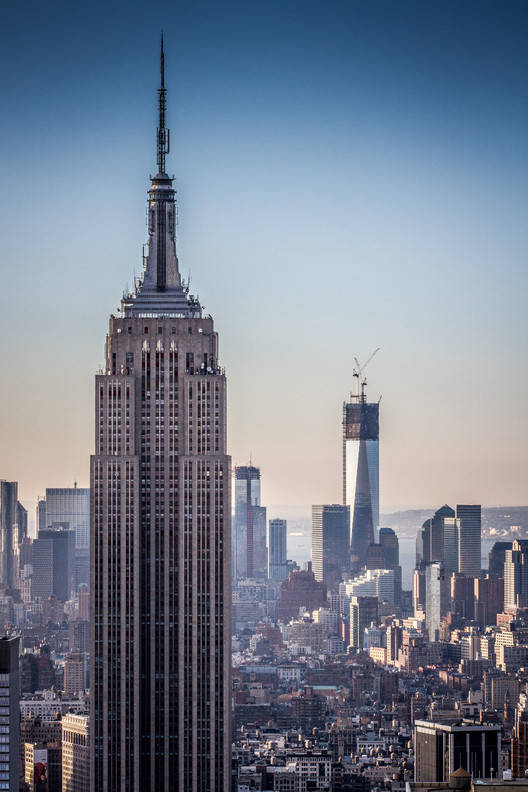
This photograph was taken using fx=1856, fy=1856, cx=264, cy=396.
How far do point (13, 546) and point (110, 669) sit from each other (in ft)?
77.7

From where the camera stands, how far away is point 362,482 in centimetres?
6219

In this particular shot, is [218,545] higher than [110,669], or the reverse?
[218,545]

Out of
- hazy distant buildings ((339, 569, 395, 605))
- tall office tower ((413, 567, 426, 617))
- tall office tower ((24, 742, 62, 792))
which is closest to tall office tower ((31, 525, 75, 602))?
tall office tower ((413, 567, 426, 617))

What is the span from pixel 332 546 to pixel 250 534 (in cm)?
1055

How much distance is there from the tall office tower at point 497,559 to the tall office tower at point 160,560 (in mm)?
31464

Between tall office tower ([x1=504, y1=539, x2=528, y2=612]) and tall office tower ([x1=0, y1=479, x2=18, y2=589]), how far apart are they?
15.4m

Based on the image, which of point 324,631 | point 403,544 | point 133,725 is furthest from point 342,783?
point 403,544

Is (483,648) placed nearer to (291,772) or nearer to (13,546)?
(13,546)

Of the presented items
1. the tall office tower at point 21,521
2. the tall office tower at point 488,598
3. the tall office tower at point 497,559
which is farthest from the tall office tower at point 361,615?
the tall office tower at point 21,521

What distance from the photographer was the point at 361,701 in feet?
141

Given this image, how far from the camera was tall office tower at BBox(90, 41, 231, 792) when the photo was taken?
23609 millimetres

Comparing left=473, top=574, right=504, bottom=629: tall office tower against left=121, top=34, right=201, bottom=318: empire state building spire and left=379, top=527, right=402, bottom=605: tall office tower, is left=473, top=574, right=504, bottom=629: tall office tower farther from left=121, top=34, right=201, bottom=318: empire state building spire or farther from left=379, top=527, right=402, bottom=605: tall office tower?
left=121, top=34, right=201, bottom=318: empire state building spire

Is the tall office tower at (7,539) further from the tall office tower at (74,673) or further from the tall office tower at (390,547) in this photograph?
the tall office tower at (390,547)

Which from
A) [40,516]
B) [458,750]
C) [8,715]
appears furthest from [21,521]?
[8,715]
